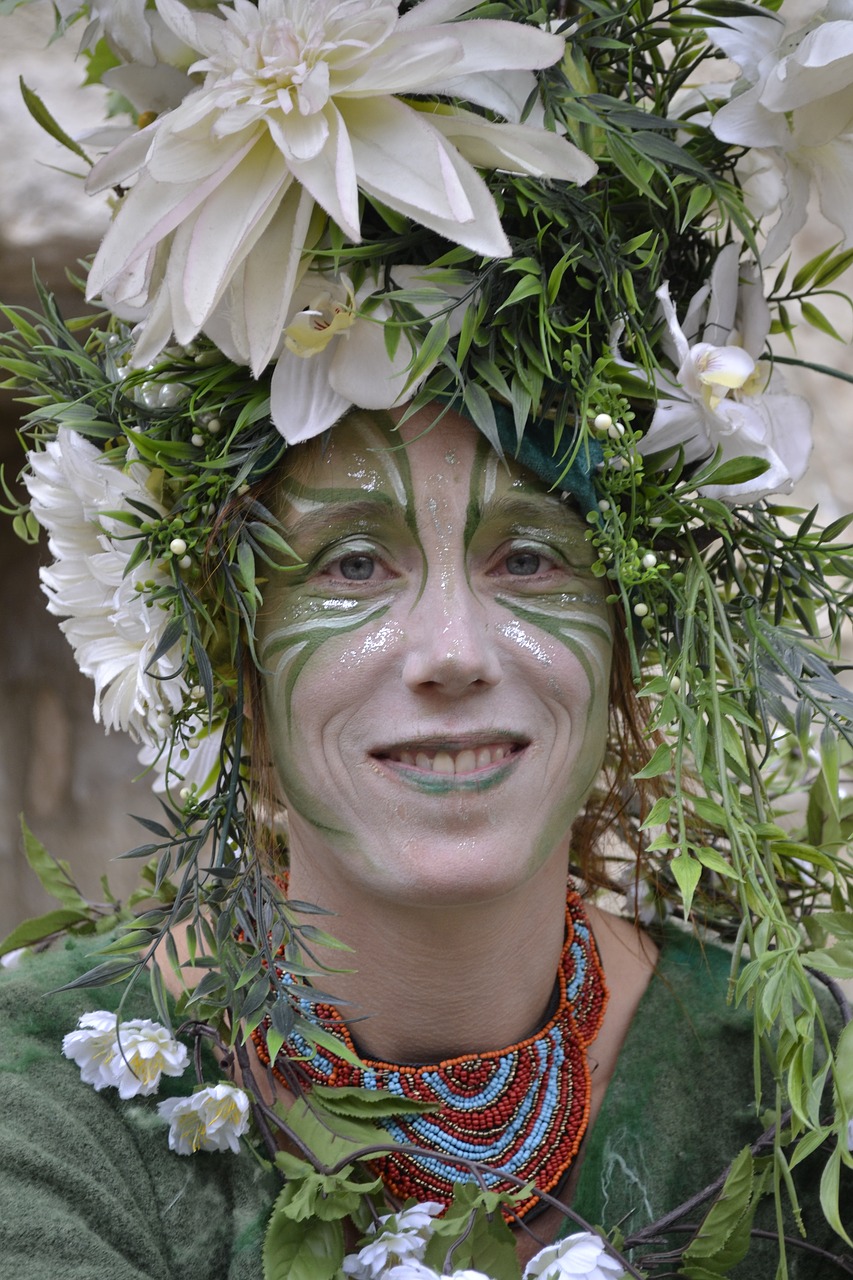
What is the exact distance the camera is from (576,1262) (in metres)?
1.21

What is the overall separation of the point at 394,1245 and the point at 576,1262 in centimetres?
16

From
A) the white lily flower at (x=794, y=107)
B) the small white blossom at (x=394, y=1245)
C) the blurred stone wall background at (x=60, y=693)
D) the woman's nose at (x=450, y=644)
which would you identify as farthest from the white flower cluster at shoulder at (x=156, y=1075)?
the blurred stone wall background at (x=60, y=693)

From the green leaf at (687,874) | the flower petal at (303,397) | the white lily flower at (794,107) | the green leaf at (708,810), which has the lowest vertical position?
the green leaf at (687,874)

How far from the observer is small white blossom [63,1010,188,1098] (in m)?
1.30

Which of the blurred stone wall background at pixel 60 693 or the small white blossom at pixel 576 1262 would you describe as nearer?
the small white blossom at pixel 576 1262

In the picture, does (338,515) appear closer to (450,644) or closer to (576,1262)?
(450,644)

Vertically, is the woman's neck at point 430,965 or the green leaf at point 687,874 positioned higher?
the green leaf at point 687,874

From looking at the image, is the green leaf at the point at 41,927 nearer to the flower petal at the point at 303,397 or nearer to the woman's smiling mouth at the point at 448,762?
the woman's smiling mouth at the point at 448,762

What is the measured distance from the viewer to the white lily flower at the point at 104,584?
4.44 feet

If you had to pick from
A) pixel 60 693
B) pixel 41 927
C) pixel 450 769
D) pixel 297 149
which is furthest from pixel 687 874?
pixel 60 693

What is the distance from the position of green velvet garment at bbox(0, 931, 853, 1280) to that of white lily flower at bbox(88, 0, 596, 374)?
25.9 inches

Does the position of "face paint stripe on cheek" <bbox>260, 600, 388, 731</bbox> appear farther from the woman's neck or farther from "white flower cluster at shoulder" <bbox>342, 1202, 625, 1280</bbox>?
"white flower cluster at shoulder" <bbox>342, 1202, 625, 1280</bbox>

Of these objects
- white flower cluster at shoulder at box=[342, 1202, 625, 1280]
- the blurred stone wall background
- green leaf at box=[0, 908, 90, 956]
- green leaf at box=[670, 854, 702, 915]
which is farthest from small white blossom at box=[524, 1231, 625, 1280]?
the blurred stone wall background

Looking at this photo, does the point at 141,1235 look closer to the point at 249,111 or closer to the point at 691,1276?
the point at 691,1276
